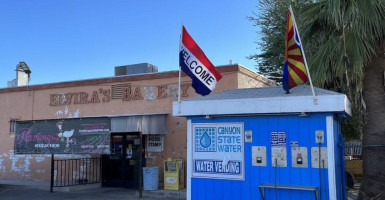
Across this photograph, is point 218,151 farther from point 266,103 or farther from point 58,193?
point 58,193

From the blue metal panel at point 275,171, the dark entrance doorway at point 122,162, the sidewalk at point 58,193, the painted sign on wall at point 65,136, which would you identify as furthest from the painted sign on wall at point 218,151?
the dark entrance doorway at point 122,162

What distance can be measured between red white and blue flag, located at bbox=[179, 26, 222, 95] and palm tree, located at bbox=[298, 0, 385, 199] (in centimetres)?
267

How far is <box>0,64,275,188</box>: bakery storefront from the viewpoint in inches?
530

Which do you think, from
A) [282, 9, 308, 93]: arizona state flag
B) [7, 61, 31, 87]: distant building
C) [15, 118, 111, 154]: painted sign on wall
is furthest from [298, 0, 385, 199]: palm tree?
[7, 61, 31, 87]: distant building

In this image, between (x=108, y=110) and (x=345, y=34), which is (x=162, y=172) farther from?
(x=345, y=34)

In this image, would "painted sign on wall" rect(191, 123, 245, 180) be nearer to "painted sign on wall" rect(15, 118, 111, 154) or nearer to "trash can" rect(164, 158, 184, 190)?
"trash can" rect(164, 158, 184, 190)

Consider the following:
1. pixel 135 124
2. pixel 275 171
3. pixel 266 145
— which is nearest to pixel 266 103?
pixel 266 145

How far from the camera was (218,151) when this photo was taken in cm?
854

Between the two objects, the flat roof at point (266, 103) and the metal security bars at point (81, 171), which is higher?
the flat roof at point (266, 103)

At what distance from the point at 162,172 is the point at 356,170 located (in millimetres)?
8460

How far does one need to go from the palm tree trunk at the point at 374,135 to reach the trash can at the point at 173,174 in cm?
623

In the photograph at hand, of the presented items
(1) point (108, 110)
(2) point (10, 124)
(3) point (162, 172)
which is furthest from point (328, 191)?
(2) point (10, 124)

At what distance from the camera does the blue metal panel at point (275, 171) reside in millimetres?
7629

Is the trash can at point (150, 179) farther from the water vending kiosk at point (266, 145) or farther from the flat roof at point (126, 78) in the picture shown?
the water vending kiosk at point (266, 145)
